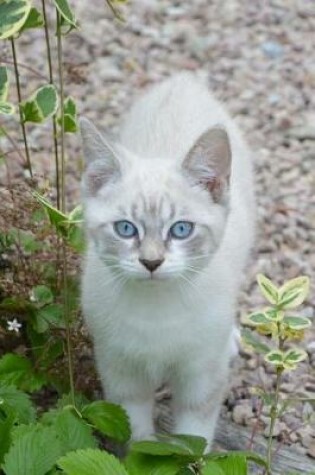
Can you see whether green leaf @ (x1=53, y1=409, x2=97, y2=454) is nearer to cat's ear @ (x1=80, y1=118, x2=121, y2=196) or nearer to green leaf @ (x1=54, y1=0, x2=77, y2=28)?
cat's ear @ (x1=80, y1=118, x2=121, y2=196)

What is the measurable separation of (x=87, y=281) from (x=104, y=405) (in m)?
0.33

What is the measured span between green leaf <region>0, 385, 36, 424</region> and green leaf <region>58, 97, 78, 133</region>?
2.39ft

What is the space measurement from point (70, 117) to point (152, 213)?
1.77 ft

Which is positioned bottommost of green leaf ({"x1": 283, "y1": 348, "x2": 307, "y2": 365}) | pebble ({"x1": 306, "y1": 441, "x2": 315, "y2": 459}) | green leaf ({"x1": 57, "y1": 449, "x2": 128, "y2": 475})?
pebble ({"x1": 306, "y1": 441, "x2": 315, "y2": 459})

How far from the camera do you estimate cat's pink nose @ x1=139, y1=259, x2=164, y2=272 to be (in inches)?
98.1

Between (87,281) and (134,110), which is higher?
(134,110)

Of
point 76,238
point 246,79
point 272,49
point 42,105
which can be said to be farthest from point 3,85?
point 272,49

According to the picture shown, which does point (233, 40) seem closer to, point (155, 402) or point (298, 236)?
point (298, 236)

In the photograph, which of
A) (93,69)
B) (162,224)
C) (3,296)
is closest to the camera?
(162,224)

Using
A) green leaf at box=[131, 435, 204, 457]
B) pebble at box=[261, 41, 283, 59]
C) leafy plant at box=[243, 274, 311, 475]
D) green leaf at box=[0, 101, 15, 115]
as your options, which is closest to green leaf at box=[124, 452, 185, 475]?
green leaf at box=[131, 435, 204, 457]

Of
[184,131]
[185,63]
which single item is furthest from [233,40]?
[184,131]

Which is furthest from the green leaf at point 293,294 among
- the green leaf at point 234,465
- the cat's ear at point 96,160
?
the cat's ear at point 96,160

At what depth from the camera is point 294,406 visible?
10.9 ft

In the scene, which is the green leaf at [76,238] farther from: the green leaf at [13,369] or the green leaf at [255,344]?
the green leaf at [255,344]
